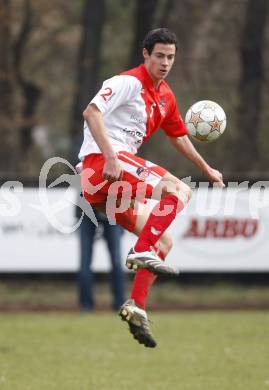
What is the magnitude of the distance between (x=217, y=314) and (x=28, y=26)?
9381 millimetres

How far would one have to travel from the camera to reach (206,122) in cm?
704

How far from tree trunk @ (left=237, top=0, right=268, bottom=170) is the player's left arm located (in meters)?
11.5

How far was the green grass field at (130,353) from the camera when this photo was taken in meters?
8.48

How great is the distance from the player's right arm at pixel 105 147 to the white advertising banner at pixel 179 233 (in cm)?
788

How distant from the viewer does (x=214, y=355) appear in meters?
10.1

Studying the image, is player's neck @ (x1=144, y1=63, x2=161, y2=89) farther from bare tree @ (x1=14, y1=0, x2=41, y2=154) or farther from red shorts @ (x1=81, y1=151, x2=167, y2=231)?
bare tree @ (x1=14, y1=0, x2=41, y2=154)

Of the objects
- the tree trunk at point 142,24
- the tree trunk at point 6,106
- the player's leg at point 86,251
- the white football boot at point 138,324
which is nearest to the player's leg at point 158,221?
the white football boot at point 138,324

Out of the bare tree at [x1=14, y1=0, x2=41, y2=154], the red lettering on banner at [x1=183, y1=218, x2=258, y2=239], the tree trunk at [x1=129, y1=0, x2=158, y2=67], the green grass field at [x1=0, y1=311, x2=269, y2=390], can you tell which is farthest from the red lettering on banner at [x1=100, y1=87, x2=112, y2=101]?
the bare tree at [x1=14, y1=0, x2=41, y2=154]

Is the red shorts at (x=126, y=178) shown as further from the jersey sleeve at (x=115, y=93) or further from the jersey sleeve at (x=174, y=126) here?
the jersey sleeve at (x=174, y=126)


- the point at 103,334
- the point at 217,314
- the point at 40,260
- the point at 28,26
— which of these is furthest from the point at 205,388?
the point at 28,26

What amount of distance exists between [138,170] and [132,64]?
38.3 feet

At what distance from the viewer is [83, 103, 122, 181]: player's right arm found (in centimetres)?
646

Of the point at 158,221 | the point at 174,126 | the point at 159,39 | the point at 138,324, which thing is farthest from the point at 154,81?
the point at 138,324

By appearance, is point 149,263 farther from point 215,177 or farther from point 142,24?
point 142,24
